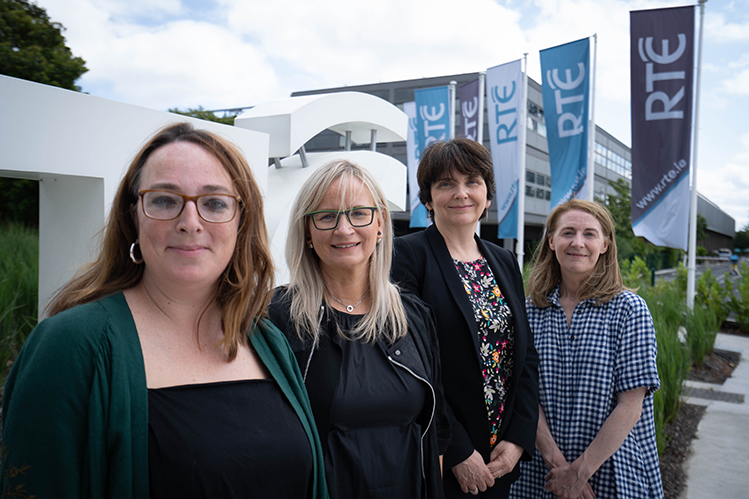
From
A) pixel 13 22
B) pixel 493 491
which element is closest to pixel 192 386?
pixel 493 491

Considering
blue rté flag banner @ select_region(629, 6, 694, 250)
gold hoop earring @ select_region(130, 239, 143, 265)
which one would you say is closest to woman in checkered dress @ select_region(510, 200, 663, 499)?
gold hoop earring @ select_region(130, 239, 143, 265)

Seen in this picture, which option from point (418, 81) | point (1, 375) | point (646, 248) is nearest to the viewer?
point (1, 375)

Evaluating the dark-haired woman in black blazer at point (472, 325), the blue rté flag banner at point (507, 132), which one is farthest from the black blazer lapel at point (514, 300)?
the blue rté flag banner at point (507, 132)

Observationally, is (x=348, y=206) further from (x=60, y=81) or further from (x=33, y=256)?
(x=60, y=81)

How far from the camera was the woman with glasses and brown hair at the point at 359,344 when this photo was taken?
162 cm

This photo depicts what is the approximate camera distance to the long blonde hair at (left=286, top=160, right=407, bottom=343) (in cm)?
180

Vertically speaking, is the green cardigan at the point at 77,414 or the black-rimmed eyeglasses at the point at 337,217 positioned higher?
the black-rimmed eyeglasses at the point at 337,217

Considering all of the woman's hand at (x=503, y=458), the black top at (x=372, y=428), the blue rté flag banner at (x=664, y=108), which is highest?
the blue rté flag banner at (x=664, y=108)

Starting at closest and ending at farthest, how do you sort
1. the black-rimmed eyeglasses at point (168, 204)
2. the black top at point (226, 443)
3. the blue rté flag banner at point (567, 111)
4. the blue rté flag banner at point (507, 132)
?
the black top at point (226, 443) → the black-rimmed eyeglasses at point (168, 204) → the blue rté flag banner at point (567, 111) → the blue rté flag banner at point (507, 132)

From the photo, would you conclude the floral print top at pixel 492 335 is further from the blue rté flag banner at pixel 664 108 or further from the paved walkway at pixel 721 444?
the blue rté flag banner at pixel 664 108

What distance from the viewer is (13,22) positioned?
10844mm

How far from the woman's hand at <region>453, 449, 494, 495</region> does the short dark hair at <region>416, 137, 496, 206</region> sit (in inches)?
53.0

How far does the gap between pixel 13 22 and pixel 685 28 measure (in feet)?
46.6

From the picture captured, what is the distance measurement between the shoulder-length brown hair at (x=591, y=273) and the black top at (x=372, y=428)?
1.19 meters
